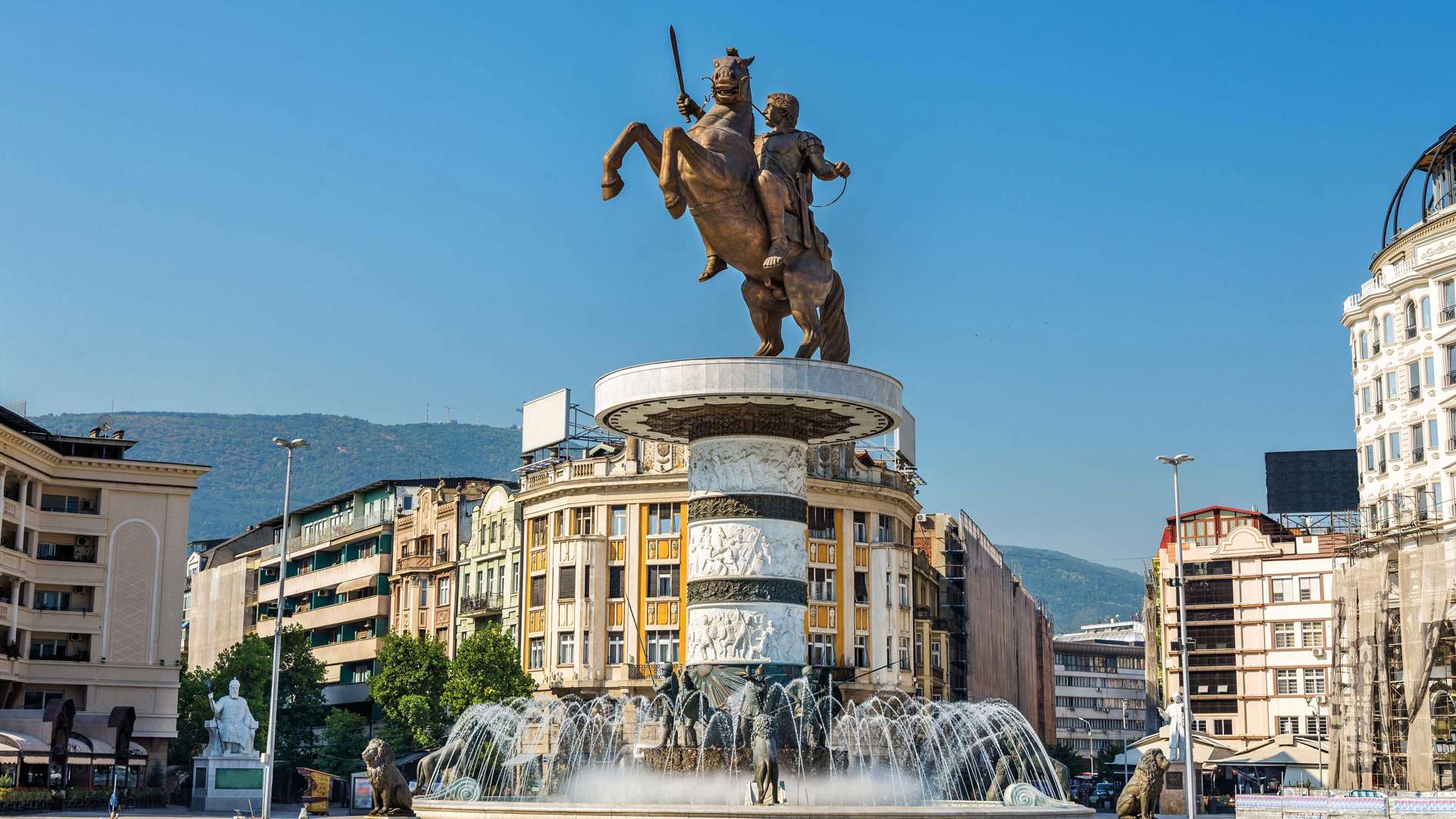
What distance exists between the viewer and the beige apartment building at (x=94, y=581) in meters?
57.2

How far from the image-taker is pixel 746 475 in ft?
84.9

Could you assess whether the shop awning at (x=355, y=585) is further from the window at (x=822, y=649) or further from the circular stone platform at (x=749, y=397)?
the circular stone platform at (x=749, y=397)

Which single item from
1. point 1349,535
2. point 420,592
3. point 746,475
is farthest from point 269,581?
point 746,475

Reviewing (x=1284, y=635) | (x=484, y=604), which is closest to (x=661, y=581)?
(x=484, y=604)

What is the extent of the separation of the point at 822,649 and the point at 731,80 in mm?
39827

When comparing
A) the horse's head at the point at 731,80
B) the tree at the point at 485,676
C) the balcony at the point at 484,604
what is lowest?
the tree at the point at 485,676

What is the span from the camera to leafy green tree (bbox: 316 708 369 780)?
65.3m

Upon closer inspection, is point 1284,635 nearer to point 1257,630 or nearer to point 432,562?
point 1257,630

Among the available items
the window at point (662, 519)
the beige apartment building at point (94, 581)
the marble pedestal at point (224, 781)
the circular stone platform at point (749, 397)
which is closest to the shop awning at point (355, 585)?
the beige apartment building at point (94, 581)

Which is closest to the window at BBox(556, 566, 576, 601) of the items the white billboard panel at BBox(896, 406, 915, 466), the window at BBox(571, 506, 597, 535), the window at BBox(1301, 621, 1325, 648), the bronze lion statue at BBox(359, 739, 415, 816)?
the window at BBox(571, 506, 597, 535)

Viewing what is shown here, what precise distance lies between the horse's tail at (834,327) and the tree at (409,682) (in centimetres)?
3676

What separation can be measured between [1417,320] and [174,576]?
44937 mm

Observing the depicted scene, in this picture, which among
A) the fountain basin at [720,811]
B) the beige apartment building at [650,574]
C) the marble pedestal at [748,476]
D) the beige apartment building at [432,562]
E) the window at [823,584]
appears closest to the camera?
the fountain basin at [720,811]

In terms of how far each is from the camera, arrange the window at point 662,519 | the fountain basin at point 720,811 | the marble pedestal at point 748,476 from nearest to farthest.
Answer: the fountain basin at point 720,811
the marble pedestal at point 748,476
the window at point 662,519
